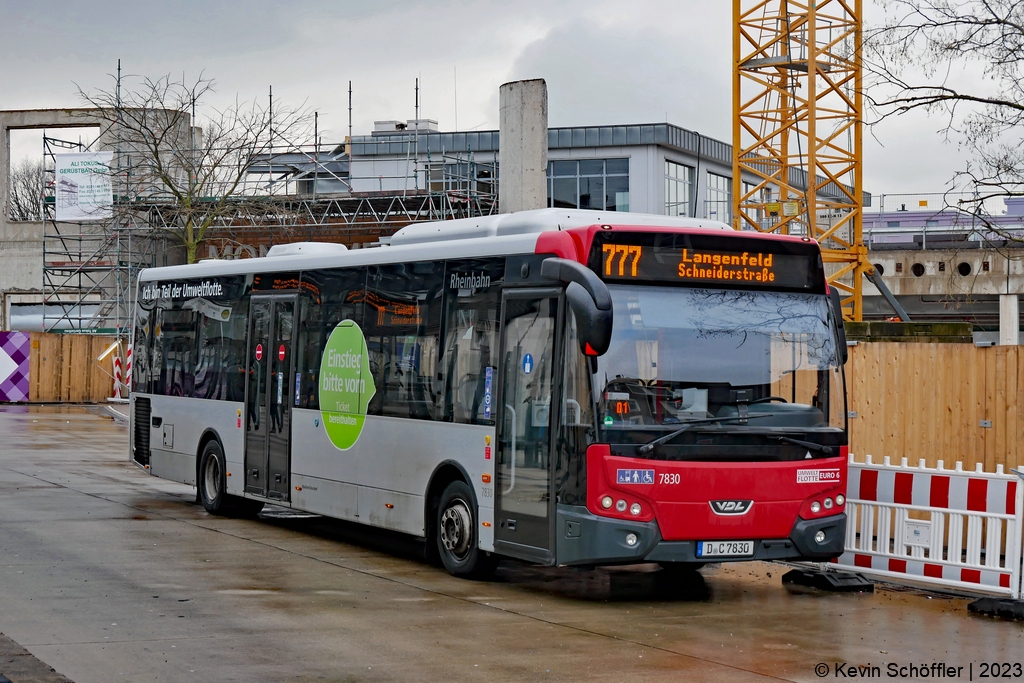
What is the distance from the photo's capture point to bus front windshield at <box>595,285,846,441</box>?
10156 millimetres

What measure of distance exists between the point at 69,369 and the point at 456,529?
3413 centimetres

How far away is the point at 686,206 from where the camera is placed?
186 feet

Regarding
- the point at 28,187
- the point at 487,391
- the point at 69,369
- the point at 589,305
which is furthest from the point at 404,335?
the point at 28,187

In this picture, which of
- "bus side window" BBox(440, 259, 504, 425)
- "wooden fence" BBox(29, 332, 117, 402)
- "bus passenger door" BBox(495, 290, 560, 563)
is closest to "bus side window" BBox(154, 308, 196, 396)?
"bus side window" BBox(440, 259, 504, 425)

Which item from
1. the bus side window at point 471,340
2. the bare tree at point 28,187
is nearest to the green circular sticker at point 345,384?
the bus side window at point 471,340

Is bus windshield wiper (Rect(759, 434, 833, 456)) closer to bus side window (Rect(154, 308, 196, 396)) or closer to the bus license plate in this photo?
the bus license plate

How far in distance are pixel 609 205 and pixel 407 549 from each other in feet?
139

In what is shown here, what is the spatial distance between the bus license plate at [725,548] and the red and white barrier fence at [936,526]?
192cm

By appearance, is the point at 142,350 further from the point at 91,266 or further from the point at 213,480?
the point at 91,266

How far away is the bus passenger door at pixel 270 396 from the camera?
48.7ft

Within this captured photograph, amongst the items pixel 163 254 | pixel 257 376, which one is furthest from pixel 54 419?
pixel 257 376

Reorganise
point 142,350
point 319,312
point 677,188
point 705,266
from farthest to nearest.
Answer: point 677,188, point 142,350, point 319,312, point 705,266

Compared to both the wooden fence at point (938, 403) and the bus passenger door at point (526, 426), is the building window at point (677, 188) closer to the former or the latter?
the wooden fence at point (938, 403)

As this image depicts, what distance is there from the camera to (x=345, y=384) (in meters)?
13.7
